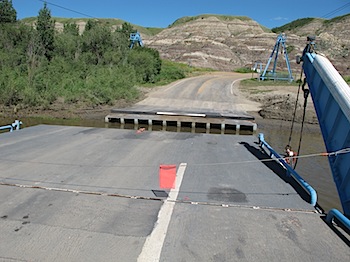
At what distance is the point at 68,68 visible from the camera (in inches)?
1143

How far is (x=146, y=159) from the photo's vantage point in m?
7.91

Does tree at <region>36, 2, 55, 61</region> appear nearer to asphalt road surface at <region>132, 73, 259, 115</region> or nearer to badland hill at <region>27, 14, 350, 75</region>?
asphalt road surface at <region>132, 73, 259, 115</region>

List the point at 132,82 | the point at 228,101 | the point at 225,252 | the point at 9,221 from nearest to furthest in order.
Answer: the point at 225,252
the point at 9,221
the point at 228,101
the point at 132,82

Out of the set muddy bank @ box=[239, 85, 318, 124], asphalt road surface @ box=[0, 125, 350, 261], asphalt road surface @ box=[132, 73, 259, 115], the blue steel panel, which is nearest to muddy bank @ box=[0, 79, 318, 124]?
muddy bank @ box=[239, 85, 318, 124]

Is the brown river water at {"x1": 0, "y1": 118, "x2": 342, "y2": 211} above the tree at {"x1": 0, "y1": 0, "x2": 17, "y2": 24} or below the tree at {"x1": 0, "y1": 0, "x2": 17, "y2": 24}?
below

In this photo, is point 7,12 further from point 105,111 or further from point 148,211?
point 148,211

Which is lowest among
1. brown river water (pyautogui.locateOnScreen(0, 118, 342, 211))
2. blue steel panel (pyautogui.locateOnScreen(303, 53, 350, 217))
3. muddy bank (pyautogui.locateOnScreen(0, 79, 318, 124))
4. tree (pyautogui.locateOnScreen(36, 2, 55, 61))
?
brown river water (pyautogui.locateOnScreen(0, 118, 342, 211))

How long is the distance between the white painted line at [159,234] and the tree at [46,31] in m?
33.7

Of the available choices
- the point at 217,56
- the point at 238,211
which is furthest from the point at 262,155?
the point at 217,56

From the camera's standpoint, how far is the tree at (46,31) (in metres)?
34.2

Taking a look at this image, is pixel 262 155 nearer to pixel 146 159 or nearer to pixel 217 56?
pixel 146 159

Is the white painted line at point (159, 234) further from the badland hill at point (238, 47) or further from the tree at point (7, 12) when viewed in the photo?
the badland hill at point (238, 47)

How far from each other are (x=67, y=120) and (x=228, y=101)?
44.7ft

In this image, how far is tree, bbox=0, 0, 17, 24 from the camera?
4697 cm
